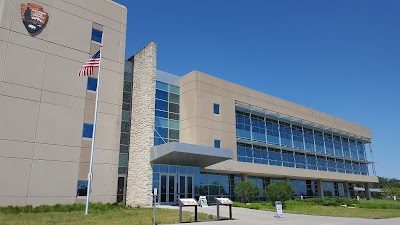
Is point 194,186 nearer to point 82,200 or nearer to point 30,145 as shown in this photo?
point 82,200

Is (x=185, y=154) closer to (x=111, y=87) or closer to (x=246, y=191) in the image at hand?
(x=111, y=87)

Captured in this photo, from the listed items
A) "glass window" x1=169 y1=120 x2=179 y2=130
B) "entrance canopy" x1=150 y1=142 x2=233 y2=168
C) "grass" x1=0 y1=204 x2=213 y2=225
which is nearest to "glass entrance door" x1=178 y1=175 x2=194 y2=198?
"entrance canopy" x1=150 y1=142 x2=233 y2=168

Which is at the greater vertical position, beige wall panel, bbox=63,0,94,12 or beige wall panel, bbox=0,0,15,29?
beige wall panel, bbox=63,0,94,12

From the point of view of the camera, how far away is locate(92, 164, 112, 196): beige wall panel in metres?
27.4

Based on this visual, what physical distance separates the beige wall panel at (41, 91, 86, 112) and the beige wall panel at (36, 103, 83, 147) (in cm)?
32

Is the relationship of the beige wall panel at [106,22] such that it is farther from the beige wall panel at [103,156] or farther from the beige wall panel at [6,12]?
the beige wall panel at [103,156]

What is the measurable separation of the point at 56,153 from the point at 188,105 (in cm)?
1428

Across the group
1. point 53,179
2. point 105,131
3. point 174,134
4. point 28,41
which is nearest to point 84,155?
point 105,131

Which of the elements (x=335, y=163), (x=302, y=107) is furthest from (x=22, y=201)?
(x=335, y=163)

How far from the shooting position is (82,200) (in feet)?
86.3

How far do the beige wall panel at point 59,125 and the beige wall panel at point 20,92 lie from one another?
87cm

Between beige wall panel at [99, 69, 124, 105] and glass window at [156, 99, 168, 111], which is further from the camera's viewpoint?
glass window at [156, 99, 168, 111]

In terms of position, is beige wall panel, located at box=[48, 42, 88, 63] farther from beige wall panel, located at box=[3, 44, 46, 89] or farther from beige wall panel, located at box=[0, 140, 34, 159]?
beige wall panel, located at box=[0, 140, 34, 159]

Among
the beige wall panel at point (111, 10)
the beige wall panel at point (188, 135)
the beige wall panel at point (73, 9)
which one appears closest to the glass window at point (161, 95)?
the beige wall panel at point (188, 135)
